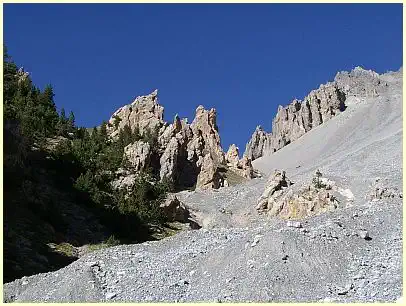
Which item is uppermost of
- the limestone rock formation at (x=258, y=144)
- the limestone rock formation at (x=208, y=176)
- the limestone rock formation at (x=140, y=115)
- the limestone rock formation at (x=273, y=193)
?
the limestone rock formation at (x=258, y=144)

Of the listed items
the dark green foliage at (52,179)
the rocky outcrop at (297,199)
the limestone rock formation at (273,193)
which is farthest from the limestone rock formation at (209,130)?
the rocky outcrop at (297,199)

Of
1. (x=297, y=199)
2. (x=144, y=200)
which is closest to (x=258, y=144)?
(x=297, y=199)

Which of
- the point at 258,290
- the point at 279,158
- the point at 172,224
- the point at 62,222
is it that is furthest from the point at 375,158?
the point at 279,158

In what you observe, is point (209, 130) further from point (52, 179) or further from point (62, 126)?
point (52, 179)

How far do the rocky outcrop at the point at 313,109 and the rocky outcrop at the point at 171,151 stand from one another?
60682 millimetres

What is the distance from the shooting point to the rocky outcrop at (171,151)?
165 feet

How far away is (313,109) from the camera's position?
12662cm

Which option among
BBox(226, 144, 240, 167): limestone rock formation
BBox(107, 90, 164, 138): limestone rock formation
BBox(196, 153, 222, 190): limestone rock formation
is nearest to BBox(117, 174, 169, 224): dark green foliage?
BBox(196, 153, 222, 190): limestone rock formation

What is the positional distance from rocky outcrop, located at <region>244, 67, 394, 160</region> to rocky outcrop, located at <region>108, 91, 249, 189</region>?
6068 cm

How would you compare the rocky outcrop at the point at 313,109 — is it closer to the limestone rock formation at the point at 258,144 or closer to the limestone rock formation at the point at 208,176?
the limestone rock formation at the point at 258,144

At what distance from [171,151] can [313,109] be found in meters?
79.2

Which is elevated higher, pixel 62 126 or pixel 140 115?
pixel 140 115

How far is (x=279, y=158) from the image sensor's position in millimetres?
112000

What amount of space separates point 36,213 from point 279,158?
89749 millimetres
